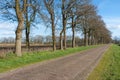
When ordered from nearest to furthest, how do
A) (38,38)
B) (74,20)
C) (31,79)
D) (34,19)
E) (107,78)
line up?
(31,79) → (107,78) → (34,19) → (74,20) → (38,38)

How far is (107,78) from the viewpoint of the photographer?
1303 centimetres

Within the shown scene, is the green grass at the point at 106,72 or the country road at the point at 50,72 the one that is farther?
the green grass at the point at 106,72

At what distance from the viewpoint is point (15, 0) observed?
27125mm

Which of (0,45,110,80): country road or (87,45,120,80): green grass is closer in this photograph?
(0,45,110,80): country road

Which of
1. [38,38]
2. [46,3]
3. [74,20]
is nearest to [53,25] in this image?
[46,3]

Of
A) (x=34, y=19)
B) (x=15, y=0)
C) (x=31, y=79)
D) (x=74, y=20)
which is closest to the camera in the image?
(x=31, y=79)

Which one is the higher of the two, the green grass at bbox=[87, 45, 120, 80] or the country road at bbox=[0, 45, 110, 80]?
the country road at bbox=[0, 45, 110, 80]

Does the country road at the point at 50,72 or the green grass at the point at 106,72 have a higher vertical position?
the country road at the point at 50,72

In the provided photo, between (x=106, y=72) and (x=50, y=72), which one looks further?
(x=106, y=72)

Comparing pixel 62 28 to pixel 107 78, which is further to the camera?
pixel 62 28

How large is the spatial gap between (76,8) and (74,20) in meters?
7.26

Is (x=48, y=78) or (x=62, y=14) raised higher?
(x=62, y=14)

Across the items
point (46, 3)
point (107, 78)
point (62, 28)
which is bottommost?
point (107, 78)

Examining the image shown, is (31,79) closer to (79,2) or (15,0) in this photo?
(15,0)
